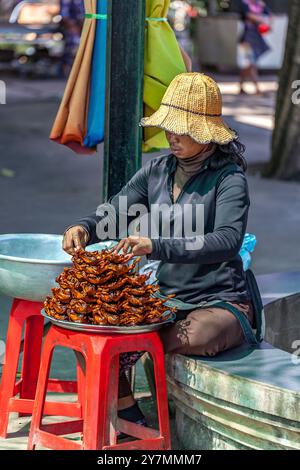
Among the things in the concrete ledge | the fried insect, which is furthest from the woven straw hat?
the concrete ledge

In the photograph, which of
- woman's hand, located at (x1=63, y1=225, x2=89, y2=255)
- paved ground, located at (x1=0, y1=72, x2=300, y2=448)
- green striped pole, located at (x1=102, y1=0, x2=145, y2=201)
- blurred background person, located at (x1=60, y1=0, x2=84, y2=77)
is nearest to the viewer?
woman's hand, located at (x1=63, y1=225, x2=89, y2=255)

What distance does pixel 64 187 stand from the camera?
9703 mm

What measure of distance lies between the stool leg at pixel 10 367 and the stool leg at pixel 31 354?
0.83ft

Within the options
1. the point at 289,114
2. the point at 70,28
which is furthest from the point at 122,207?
the point at 70,28

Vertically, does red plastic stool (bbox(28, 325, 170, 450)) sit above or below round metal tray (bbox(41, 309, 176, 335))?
below

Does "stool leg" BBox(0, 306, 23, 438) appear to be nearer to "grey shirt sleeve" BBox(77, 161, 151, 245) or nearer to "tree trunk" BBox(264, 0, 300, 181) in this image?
"grey shirt sleeve" BBox(77, 161, 151, 245)

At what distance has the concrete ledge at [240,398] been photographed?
3.50 m

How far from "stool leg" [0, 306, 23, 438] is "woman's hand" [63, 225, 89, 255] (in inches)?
14.9

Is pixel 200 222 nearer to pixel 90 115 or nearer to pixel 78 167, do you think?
pixel 90 115

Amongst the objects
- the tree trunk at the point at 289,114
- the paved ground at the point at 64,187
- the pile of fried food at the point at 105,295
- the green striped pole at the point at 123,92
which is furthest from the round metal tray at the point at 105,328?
the tree trunk at the point at 289,114

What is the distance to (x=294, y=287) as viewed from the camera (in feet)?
15.5

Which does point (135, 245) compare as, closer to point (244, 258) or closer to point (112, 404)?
point (112, 404)

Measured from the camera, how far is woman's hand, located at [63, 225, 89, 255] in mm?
3939

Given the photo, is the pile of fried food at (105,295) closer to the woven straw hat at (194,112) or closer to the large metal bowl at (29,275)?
the large metal bowl at (29,275)
